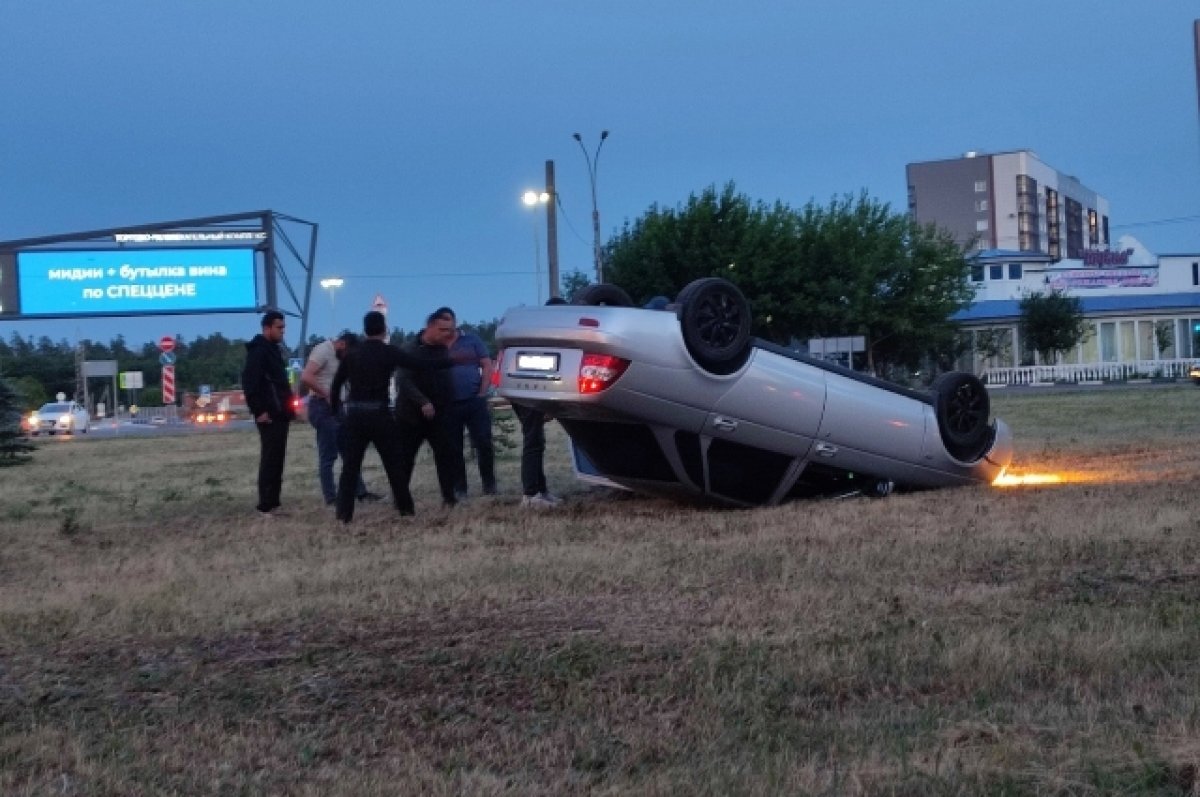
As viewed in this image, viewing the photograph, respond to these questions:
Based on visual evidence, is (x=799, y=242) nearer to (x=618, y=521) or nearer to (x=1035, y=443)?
(x=1035, y=443)

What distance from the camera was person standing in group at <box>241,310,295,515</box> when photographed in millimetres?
12828

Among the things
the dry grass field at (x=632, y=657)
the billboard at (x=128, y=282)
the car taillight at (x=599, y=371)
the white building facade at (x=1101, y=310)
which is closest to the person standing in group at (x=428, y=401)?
the dry grass field at (x=632, y=657)

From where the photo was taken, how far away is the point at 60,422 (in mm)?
51094

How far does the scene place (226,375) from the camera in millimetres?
102875

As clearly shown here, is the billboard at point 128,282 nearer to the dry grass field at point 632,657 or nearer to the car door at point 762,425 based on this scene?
the dry grass field at point 632,657

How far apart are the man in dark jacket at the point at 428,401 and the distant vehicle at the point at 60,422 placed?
40055 millimetres

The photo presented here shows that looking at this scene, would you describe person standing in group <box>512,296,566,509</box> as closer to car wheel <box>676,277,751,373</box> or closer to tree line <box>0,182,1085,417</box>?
car wheel <box>676,277,751,373</box>

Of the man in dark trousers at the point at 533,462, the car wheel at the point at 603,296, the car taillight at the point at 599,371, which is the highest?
the car wheel at the point at 603,296

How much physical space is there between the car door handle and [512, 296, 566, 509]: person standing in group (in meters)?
1.75

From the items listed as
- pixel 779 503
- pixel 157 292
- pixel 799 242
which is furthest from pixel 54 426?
pixel 779 503

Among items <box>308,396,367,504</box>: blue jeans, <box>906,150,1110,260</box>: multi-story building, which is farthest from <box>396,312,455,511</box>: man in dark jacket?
<box>906,150,1110,260</box>: multi-story building

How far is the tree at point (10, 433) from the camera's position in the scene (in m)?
24.9

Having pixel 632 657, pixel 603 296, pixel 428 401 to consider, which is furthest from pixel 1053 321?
pixel 632 657

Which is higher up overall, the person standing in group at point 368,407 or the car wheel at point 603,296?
the car wheel at point 603,296
